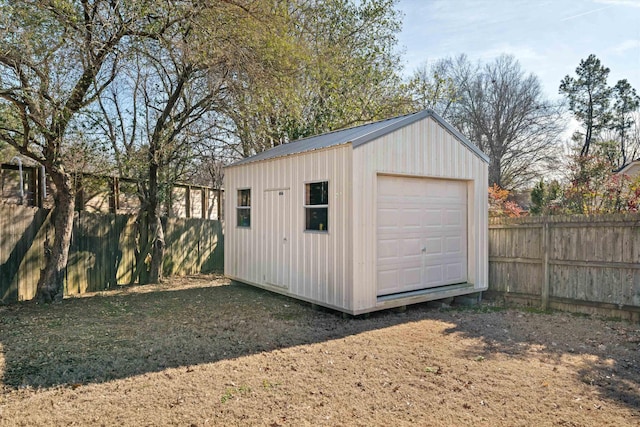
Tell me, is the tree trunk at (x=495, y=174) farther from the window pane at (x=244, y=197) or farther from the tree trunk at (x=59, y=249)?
the tree trunk at (x=59, y=249)

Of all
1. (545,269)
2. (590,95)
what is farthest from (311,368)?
(590,95)

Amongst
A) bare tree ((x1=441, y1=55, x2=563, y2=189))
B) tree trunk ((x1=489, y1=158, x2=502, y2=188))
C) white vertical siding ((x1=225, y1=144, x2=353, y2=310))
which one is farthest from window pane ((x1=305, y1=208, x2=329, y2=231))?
tree trunk ((x1=489, y1=158, x2=502, y2=188))

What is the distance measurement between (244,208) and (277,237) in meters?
1.42

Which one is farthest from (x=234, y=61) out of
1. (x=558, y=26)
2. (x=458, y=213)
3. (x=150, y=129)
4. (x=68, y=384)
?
(x=558, y=26)

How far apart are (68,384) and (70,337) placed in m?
1.59

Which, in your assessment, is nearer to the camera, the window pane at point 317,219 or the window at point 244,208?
the window pane at point 317,219

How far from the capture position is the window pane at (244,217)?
8445 millimetres

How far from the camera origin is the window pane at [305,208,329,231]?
21.2ft

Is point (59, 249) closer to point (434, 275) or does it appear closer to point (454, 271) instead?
point (434, 275)

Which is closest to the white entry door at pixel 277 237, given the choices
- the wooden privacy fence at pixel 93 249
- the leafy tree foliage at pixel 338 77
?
the leafy tree foliage at pixel 338 77

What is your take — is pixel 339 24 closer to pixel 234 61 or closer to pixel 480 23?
pixel 480 23

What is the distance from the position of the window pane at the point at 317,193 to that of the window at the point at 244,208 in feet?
6.62

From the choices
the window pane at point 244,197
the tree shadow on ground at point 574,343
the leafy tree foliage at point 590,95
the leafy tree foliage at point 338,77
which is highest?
the leafy tree foliage at point 590,95

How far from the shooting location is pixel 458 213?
7.51 m
